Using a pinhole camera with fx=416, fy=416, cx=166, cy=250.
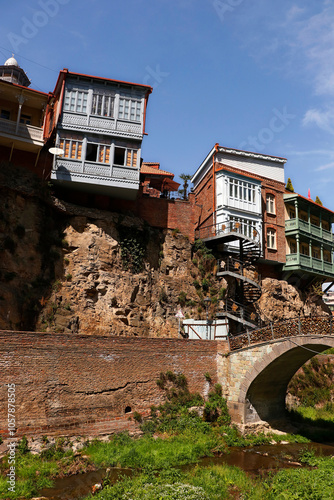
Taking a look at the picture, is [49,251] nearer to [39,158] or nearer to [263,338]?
[39,158]

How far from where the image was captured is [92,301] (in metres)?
23.9

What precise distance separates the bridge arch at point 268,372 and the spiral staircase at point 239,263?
5220 mm

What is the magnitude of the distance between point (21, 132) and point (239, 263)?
16.6 meters

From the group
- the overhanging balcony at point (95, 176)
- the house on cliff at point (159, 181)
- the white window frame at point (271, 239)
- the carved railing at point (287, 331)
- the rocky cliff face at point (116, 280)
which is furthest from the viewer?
the house on cliff at point (159, 181)

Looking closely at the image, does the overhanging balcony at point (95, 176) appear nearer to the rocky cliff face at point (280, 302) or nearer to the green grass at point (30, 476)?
the rocky cliff face at point (280, 302)

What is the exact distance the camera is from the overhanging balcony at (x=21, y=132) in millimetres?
24469

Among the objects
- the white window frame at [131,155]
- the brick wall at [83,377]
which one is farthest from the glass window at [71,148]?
the brick wall at [83,377]

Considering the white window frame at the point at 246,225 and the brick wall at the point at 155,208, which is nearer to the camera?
the brick wall at the point at 155,208

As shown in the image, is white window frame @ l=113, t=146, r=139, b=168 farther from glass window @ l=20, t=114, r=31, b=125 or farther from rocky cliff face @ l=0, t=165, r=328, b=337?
A: glass window @ l=20, t=114, r=31, b=125

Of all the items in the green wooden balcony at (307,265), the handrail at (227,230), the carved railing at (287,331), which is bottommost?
the carved railing at (287,331)

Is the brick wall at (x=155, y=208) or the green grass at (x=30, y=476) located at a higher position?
the brick wall at (x=155, y=208)

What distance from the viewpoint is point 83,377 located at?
57.8 ft

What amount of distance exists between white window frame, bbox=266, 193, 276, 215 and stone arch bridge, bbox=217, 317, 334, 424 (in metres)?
15.0

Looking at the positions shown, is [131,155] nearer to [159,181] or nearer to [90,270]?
[90,270]
